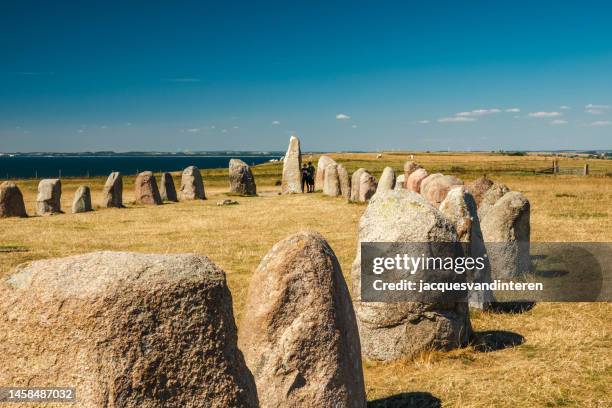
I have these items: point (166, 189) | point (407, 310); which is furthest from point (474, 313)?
point (166, 189)

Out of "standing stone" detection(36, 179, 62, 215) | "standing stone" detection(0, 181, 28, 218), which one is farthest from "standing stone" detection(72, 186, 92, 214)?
"standing stone" detection(0, 181, 28, 218)

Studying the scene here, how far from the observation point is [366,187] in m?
27.5

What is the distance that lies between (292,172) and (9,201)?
1717 cm

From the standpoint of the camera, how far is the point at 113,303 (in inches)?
111

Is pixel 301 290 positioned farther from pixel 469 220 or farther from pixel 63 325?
pixel 469 220

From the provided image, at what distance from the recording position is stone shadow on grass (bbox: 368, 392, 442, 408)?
6410mm

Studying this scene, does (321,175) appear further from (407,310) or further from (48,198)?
(407,310)

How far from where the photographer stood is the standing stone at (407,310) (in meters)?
7.57

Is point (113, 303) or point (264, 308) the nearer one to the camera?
point (113, 303)

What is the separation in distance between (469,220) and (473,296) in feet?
5.07

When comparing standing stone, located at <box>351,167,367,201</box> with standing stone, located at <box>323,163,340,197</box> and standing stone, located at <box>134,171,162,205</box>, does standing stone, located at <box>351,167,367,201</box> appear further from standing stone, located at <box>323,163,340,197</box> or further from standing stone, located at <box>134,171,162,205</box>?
standing stone, located at <box>134,171,162,205</box>

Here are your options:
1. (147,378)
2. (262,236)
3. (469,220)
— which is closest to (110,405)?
(147,378)

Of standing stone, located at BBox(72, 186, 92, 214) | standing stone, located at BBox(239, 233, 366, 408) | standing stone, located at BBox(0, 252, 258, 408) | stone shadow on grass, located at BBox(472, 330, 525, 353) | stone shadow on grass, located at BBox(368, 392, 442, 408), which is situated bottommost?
stone shadow on grass, located at BBox(368, 392, 442, 408)

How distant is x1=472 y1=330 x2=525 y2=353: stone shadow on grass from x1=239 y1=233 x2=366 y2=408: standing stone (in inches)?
147
